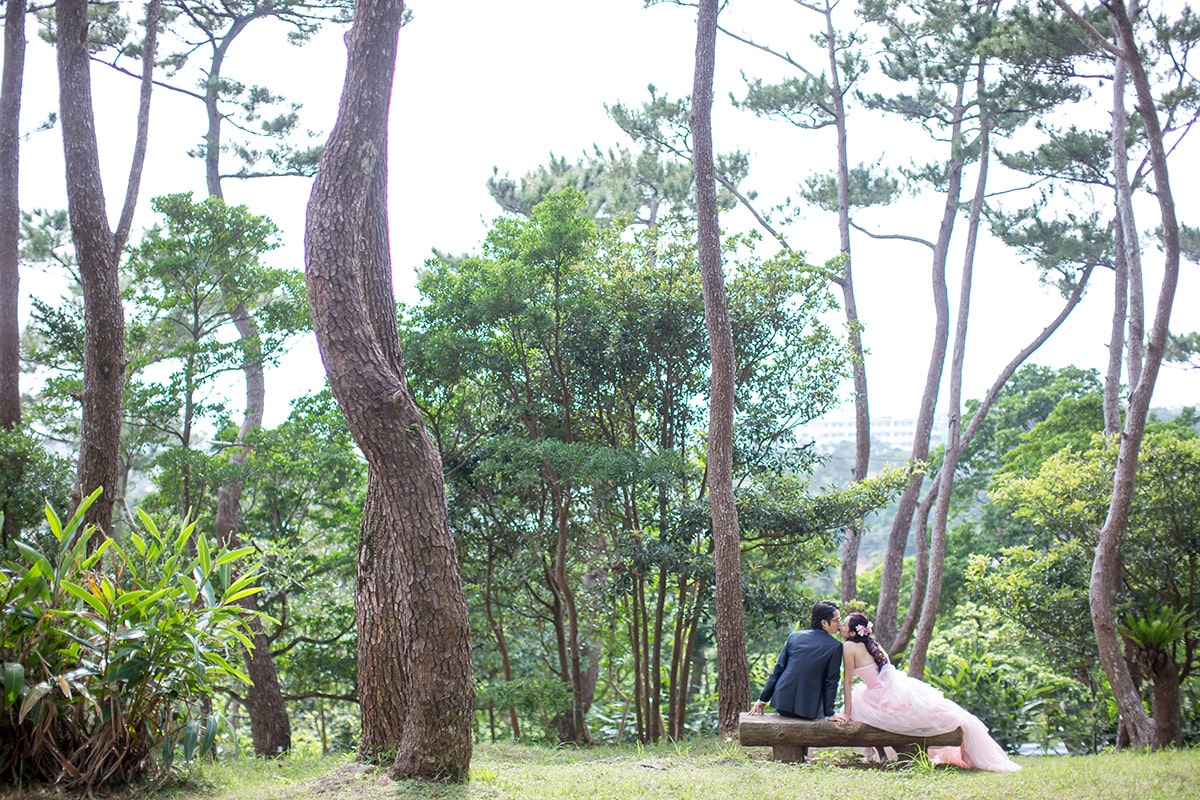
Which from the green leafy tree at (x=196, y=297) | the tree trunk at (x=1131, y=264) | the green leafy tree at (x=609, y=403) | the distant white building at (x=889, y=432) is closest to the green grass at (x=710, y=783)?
the green leafy tree at (x=609, y=403)

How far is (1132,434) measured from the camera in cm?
971

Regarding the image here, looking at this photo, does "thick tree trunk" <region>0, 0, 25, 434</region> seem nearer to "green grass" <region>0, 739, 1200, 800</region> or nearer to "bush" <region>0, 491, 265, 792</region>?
"green grass" <region>0, 739, 1200, 800</region>

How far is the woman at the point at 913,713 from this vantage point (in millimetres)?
6648

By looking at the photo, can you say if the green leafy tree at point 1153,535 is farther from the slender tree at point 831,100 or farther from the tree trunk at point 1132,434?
the slender tree at point 831,100

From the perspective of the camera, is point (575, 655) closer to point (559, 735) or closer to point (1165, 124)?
point (559, 735)

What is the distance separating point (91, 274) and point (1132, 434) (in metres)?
9.81

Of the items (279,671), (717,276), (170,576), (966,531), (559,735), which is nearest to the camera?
(170,576)

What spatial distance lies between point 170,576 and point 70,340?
887 centimetres

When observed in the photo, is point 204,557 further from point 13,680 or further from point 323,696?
point 323,696

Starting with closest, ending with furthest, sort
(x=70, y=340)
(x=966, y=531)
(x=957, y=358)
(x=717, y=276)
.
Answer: (x=717, y=276) → (x=70, y=340) → (x=957, y=358) → (x=966, y=531)

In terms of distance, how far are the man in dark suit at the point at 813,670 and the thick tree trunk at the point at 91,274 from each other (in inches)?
218

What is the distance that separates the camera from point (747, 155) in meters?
19.2

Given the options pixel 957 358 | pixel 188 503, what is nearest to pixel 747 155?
pixel 957 358

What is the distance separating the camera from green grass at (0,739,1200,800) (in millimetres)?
4738
